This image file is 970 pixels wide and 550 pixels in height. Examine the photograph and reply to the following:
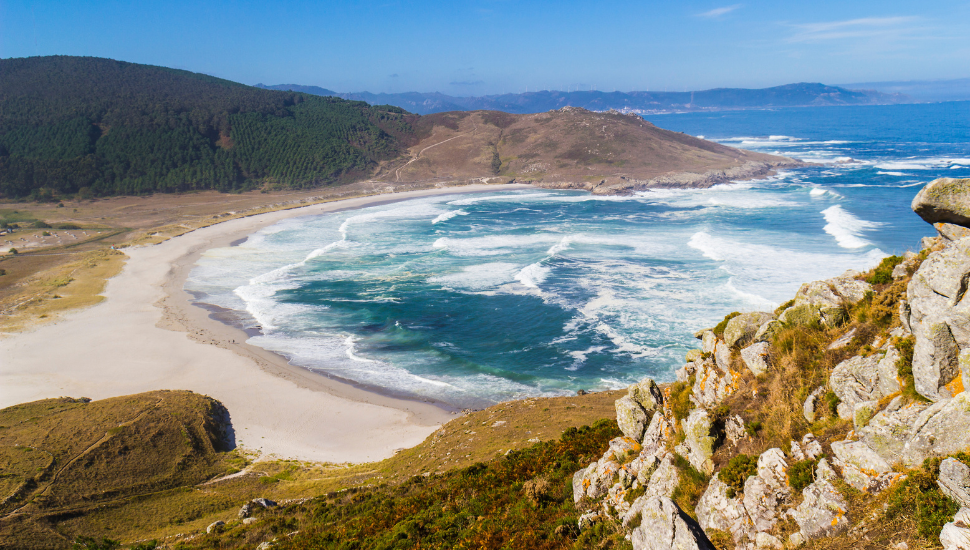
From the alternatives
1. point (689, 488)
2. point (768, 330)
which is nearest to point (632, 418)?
point (689, 488)

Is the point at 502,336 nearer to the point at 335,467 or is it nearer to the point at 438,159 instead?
the point at 335,467

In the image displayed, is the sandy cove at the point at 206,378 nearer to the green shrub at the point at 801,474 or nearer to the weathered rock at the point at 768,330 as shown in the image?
the weathered rock at the point at 768,330

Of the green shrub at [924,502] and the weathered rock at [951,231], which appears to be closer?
the green shrub at [924,502]

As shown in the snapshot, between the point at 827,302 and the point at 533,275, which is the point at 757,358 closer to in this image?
the point at 827,302

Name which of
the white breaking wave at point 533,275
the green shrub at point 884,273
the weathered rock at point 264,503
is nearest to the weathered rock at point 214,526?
the weathered rock at point 264,503

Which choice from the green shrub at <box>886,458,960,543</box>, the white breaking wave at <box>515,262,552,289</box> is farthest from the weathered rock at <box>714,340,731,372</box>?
the white breaking wave at <box>515,262,552,289</box>
